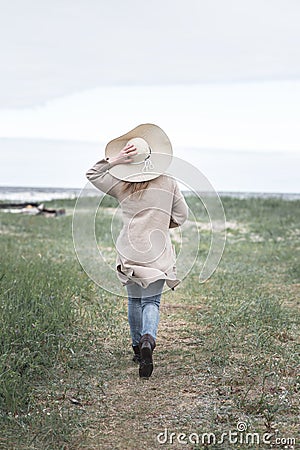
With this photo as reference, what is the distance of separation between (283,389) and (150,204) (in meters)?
1.56

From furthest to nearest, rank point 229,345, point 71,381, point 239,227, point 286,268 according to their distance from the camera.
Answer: point 239,227 → point 286,268 → point 229,345 → point 71,381

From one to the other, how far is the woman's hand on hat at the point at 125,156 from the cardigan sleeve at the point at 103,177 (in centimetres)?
6

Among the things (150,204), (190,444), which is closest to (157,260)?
(150,204)

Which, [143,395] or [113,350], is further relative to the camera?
[113,350]

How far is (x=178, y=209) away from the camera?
522cm

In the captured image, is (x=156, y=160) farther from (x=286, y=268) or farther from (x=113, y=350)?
(x=286, y=268)

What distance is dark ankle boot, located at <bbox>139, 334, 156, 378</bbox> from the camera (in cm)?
484

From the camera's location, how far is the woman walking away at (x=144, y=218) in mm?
5078

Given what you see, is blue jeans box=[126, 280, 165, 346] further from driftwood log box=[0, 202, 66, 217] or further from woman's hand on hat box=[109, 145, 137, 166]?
driftwood log box=[0, 202, 66, 217]

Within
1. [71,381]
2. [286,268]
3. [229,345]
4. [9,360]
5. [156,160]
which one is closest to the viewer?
[9,360]

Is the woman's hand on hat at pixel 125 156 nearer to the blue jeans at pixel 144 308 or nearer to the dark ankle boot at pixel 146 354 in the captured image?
the blue jeans at pixel 144 308

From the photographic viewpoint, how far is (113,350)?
579 cm

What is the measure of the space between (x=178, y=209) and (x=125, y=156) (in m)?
0.55

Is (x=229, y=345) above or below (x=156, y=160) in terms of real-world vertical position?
below
